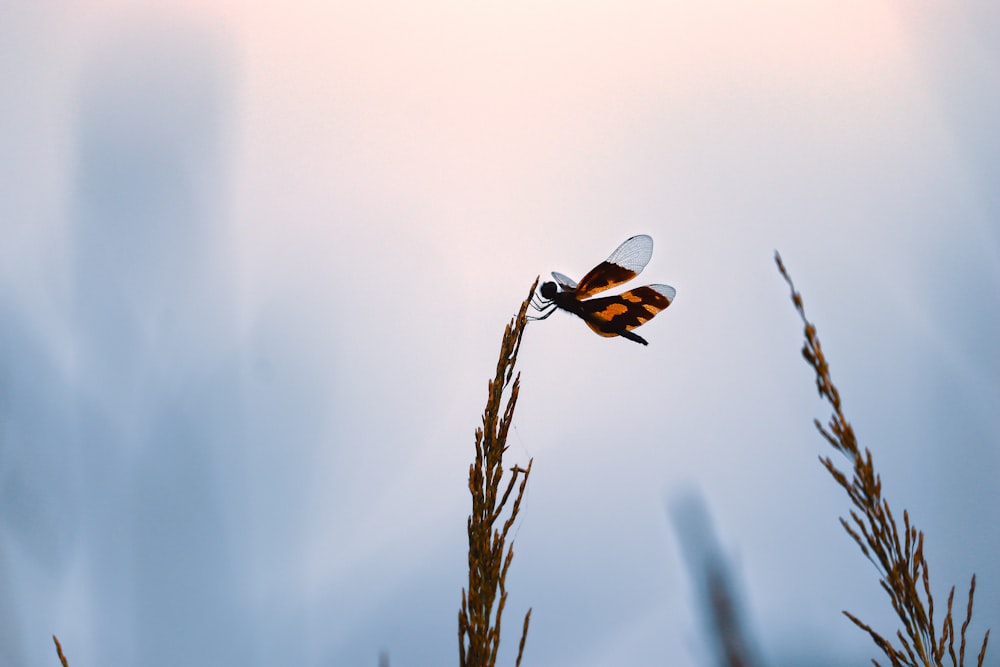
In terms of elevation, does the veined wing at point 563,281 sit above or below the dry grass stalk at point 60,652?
above

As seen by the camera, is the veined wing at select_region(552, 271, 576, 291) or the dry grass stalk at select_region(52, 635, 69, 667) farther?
the veined wing at select_region(552, 271, 576, 291)

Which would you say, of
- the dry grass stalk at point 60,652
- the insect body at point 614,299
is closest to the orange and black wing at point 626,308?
the insect body at point 614,299

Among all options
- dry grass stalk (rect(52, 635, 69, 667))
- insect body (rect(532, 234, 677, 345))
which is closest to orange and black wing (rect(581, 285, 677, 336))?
insect body (rect(532, 234, 677, 345))

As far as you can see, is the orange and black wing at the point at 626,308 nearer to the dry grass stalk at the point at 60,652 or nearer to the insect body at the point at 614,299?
the insect body at the point at 614,299

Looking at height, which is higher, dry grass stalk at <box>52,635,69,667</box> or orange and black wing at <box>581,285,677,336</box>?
orange and black wing at <box>581,285,677,336</box>

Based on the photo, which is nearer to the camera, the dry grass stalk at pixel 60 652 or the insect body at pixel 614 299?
the dry grass stalk at pixel 60 652

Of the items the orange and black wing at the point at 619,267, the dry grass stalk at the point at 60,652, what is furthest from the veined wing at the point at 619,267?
the dry grass stalk at the point at 60,652

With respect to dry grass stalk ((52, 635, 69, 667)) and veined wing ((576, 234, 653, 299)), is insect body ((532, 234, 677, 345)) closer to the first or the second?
veined wing ((576, 234, 653, 299))

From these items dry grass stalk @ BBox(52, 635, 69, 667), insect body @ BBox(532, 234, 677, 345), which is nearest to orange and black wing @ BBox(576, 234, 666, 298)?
insect body @ BBox(532, 234, 677, 345)
